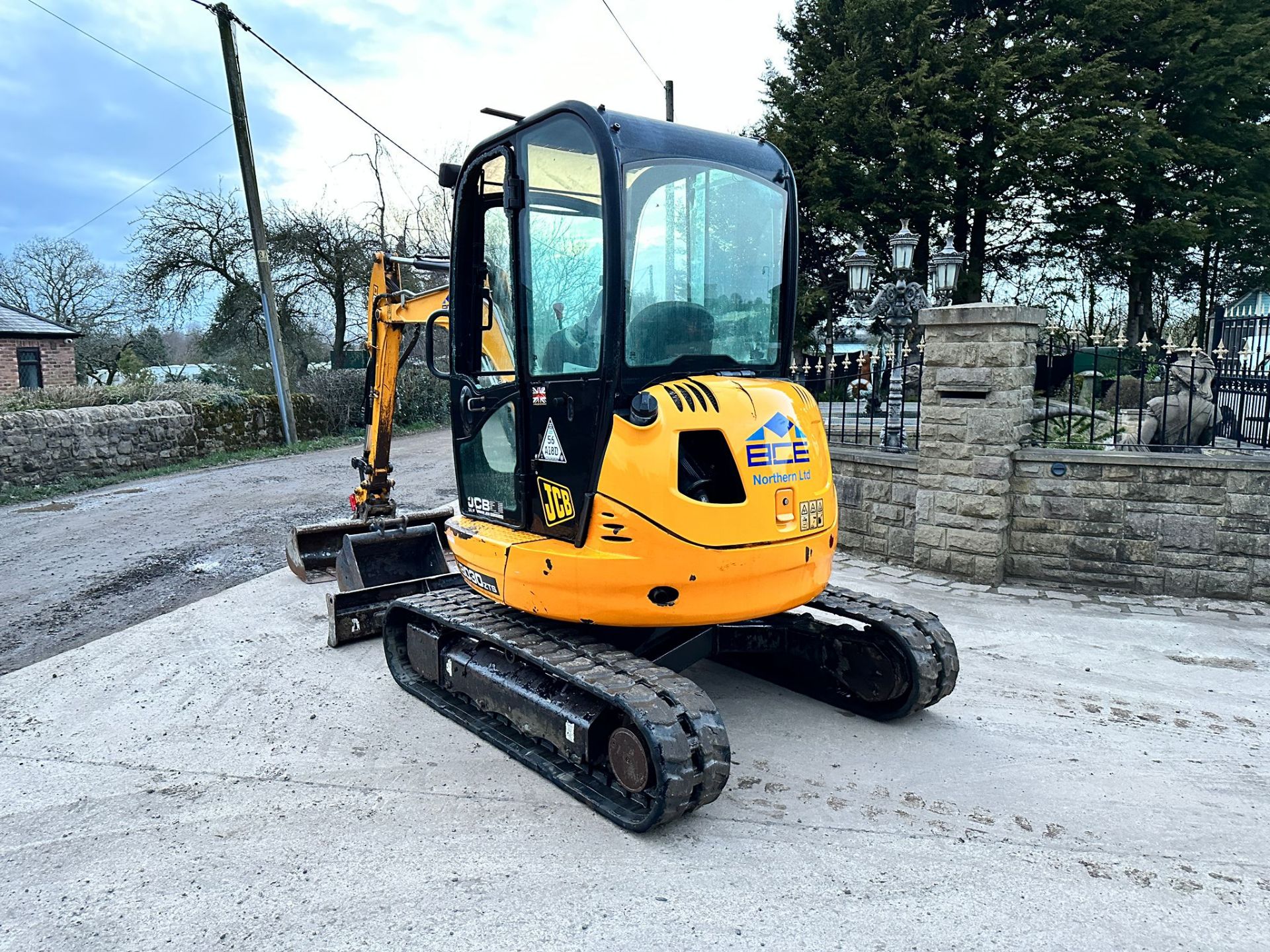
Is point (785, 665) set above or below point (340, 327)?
below

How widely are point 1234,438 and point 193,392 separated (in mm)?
17202

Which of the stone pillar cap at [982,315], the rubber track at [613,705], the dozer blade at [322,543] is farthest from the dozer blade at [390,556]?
the stone pillar cap at [982,315]

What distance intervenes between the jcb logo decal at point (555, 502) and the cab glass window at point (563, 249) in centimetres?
52

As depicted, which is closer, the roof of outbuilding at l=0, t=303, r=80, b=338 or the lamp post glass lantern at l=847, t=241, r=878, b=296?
the lamp post glass lantern at l=847, t=241, r=878, b=296

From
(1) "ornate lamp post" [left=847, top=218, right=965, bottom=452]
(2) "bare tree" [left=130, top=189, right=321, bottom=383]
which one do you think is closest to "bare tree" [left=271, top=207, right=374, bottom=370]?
(2) "bare tree" [left=130, top=189, right=321, bottom=383]

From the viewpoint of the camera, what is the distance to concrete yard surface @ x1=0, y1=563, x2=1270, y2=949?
2.69 metres

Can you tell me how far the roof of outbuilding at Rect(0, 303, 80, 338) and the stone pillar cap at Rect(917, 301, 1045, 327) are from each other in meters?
25.3

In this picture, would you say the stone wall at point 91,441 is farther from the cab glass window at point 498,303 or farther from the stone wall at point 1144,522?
the stone wall at point 1144,522

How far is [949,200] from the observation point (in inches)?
823

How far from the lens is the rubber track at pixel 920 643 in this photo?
397 cm

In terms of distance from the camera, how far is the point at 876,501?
7.67 meters

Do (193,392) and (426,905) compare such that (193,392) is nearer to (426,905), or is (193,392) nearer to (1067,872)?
(426,905)

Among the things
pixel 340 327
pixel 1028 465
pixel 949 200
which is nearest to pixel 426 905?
pixel 1028 465

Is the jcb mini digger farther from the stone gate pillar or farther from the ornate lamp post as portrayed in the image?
the ornate lamp post
